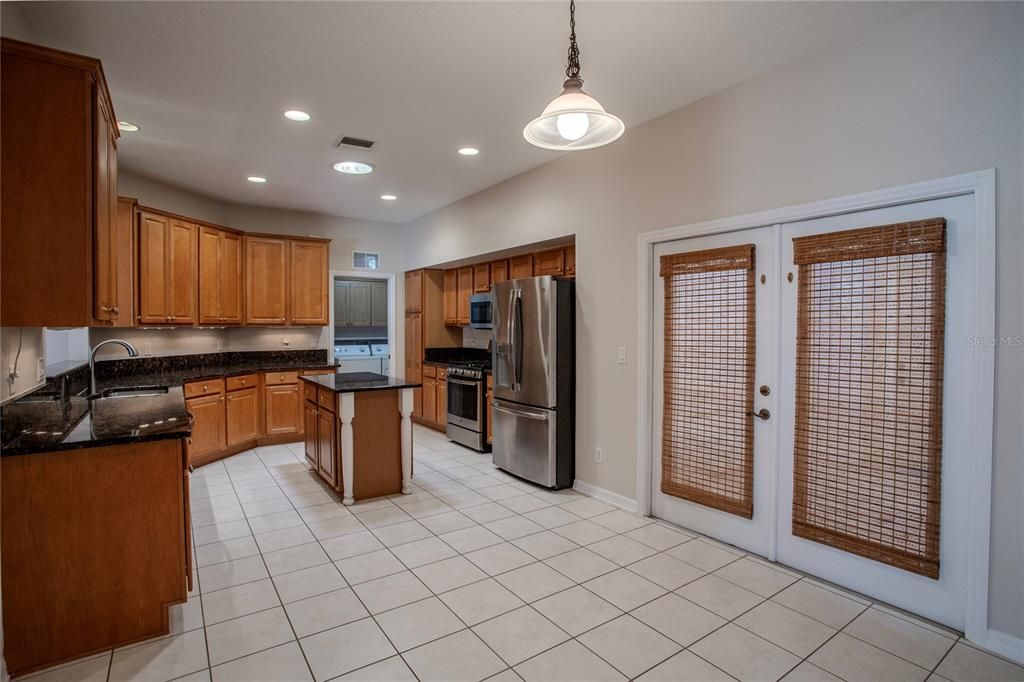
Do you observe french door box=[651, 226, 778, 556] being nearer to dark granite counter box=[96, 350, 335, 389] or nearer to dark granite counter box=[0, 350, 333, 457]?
dark granite counter box=[0, 350, 333, 457]

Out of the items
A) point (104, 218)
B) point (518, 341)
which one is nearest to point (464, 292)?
point (518, 341)

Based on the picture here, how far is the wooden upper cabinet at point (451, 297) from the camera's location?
6691mm

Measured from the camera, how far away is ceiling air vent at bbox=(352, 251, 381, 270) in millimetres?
6980

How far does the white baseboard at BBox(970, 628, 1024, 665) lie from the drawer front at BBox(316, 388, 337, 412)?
3.93m

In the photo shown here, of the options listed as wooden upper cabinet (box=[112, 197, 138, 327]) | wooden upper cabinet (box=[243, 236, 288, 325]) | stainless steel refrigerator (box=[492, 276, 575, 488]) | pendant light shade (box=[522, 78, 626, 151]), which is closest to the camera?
pendant light shade (box=[522, 78, 626, 151])

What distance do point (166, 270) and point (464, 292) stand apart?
3197 millimetres

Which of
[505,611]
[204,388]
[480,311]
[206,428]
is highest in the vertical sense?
[480,311]

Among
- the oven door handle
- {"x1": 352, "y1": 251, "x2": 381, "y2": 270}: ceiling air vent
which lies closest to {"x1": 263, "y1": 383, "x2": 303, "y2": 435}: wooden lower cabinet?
{"x1": 352, "y1": 251, "x2": 381, "y2": 270}: ceiling air vent

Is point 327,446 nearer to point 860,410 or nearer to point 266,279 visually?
point 266,279

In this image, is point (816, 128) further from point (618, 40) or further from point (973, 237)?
point (618, 40)

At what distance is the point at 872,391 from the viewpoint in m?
2.55

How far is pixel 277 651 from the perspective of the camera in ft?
7.00

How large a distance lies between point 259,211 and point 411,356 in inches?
104

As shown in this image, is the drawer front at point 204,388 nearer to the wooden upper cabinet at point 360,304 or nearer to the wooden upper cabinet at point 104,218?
the wooden upper cabinet at point 104,218
